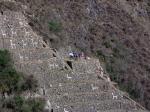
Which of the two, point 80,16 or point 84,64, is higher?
point 80,16

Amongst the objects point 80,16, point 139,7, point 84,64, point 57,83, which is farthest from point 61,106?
point 139,7

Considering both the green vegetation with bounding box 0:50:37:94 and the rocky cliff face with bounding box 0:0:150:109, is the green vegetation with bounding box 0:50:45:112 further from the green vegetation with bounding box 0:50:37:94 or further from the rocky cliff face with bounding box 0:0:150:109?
the rocky cliff face with bounding box 0:0:150:109

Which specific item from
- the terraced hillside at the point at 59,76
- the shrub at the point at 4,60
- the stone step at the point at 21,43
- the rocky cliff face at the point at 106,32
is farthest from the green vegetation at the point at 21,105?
the rocky cliff face at the point at 106,32

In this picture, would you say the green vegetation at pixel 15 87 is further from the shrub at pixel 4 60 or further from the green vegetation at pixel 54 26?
the green vegetation at pixel 54 26

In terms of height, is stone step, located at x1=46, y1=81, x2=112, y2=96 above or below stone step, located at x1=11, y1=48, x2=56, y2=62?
below

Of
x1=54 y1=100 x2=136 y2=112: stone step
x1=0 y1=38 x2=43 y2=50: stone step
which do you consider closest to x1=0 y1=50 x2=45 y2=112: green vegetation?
x1=54 y1=100 x2=136 y2=112: stone step

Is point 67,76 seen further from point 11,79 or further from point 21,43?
point 11,79

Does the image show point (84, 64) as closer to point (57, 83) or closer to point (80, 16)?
point (57, 83)
